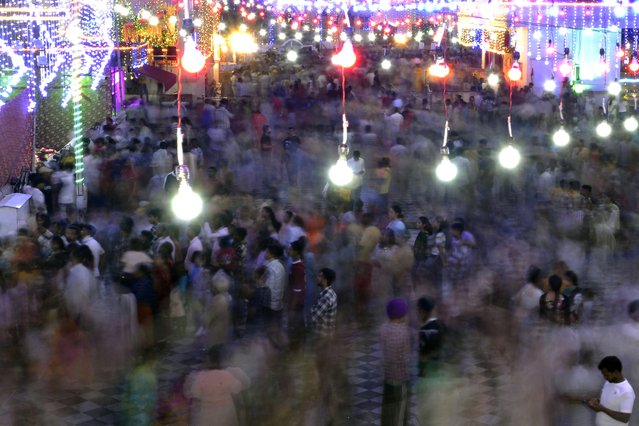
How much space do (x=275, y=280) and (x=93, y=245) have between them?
2030 mm

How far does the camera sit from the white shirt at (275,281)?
1002cm

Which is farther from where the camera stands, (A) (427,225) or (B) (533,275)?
(A) (427,225)

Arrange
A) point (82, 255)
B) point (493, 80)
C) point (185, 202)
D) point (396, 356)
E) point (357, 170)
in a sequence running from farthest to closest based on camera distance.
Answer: point (493, 80), point (357, 170), point (185, 202), point (82, 255), point (396, 356)

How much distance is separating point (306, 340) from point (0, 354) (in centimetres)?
276

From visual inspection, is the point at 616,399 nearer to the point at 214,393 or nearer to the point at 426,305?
the point at 426,305

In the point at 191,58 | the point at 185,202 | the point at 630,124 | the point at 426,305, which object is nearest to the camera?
the point at 426,305

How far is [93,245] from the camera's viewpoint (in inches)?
422

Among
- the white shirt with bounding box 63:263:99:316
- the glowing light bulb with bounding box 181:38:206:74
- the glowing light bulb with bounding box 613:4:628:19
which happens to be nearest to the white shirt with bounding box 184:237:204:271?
the white shirt with bounding box 63:263:99:316

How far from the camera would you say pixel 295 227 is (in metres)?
11.5

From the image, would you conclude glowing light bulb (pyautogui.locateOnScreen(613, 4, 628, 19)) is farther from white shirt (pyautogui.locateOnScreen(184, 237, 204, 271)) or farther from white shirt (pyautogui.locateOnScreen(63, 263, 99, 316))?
white shirt (pyautogui.locateOnScreen(63, 263, 99, 316))

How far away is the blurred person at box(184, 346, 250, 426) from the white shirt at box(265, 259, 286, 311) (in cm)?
277

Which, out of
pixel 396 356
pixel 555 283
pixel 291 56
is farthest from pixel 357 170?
pixel 291 56

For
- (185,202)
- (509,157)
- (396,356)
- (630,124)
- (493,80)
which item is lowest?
(396,356)

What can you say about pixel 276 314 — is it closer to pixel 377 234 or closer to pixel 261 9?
pixel 377 234
